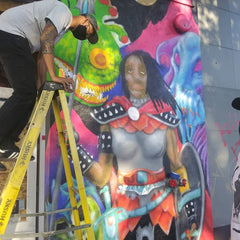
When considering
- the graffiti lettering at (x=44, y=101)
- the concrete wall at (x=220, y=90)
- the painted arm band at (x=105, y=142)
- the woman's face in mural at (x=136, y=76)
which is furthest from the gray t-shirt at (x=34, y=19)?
the concrete wall at (x=220, y=90)

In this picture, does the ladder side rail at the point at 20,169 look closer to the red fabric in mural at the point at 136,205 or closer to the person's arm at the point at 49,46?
the person's arm at the point at 49,46

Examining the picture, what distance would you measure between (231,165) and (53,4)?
437 cm

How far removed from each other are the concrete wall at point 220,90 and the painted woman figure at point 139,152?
0.90m

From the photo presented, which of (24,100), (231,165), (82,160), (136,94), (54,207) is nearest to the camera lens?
(24,100)

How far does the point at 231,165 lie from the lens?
5.34 meters

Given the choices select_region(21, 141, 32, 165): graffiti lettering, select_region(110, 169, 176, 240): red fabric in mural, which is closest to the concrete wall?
select_region(110, 169, 176, 240): red fabric in mural

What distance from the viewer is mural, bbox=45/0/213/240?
3.83 meters

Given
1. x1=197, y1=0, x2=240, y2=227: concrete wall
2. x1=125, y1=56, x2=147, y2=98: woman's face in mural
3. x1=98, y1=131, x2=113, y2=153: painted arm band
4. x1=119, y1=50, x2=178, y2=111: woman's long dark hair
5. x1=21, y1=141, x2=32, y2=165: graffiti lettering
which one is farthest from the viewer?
x1=197, y1=0, x2=240, y2=227: concrete wall

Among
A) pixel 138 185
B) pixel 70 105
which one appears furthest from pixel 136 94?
pixel 138 185

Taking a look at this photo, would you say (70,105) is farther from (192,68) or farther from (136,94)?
(192,68)

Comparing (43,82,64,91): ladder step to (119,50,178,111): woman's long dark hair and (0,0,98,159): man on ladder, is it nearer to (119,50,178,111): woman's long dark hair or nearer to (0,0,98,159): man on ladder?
(0,0,98,159): man on ladder

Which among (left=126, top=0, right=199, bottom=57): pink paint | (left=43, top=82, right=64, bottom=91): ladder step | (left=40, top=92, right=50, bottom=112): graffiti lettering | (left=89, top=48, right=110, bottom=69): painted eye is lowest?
(left=40, top=92, right=50, bottom=112): graffiti lettering

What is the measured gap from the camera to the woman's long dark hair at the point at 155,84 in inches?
176

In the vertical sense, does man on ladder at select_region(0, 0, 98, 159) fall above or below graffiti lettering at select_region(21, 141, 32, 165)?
above
